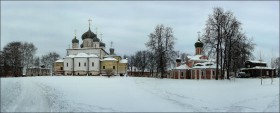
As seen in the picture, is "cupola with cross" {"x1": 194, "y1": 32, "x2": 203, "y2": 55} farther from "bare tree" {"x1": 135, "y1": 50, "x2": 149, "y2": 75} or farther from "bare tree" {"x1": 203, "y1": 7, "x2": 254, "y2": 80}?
"bare tree" {"x1": 135, "y1": 50, "x2": 149, "y2": 75}

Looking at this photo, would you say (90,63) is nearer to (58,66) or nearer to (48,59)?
(58,66)

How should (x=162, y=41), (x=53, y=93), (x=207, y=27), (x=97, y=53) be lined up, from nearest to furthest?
(x=53, y=93)
(x=207, y=27)
(x=162, y=41)
(x=97, y=53)

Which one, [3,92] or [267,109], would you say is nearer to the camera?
[267,109]

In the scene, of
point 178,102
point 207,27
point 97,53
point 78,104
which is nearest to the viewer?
point 78,104

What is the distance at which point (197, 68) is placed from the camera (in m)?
56.2

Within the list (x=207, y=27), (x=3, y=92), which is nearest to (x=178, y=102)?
(x=3, y=92)

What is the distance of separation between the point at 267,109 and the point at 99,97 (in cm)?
1089

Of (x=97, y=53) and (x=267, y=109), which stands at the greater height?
(x=97, y=53)

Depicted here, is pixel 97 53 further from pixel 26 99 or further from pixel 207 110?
pixel 207 110

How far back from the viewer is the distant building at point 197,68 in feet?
179

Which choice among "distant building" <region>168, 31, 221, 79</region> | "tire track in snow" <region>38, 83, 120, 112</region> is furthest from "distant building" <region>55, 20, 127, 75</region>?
"tire track in snow" <region>38, 83, 120, 112</region>

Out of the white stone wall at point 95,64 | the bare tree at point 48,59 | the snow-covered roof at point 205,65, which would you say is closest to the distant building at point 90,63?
the white stone wall at point 95,64

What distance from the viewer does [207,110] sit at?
59.5 feet

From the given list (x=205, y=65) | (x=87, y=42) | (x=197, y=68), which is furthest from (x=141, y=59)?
(x=205, y=65)
